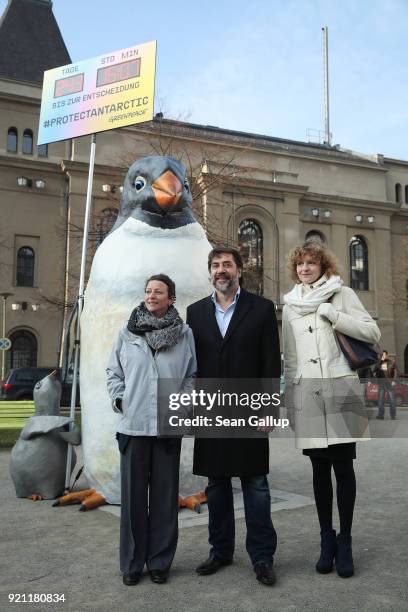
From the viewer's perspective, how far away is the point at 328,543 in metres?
3.32

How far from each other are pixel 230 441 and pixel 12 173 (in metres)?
24.3

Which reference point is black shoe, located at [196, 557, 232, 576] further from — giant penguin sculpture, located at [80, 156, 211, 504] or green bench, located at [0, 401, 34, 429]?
green bench, located at [0, 401, 34, 429]

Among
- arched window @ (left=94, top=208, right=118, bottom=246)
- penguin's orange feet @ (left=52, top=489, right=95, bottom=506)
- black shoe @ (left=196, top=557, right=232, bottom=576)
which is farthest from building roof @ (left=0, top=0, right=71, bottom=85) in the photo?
black shoe @ (left=196, top=557, right=232, bottom=576)

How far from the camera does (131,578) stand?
3.16m

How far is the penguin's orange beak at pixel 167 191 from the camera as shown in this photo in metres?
4.69

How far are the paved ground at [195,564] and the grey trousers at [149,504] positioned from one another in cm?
13

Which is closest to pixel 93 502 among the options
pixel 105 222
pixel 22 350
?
pixel 105 222

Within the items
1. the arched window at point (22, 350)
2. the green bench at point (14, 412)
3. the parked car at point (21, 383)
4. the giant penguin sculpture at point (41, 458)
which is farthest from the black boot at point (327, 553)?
the arched window at point (22, 350)

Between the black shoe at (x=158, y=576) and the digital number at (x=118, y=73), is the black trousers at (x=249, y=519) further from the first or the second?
the digital number at (x=118, y=73)

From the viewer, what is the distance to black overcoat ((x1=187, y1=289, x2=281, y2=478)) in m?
3.29

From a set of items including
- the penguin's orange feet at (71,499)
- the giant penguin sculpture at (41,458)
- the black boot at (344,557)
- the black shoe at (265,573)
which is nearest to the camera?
the black shoe at (265,573)

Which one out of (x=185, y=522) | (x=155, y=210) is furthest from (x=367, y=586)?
(x=155, y=210)

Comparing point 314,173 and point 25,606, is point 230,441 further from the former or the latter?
point 314,173

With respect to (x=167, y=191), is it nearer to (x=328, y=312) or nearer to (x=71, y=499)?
(x=328, y=312)
